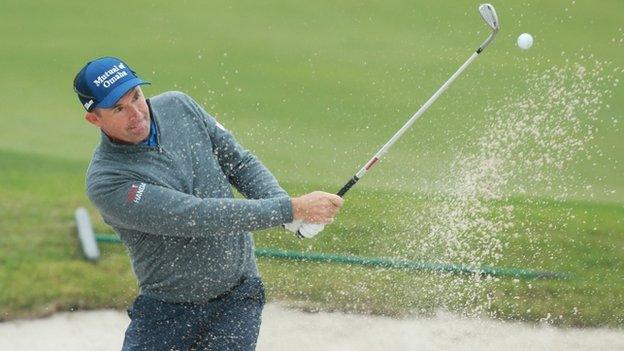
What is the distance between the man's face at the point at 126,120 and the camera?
3.53 m

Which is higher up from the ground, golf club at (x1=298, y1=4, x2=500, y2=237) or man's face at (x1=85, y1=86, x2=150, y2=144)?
golf club at (x1=298, y1=4, x2=500, y2=237)

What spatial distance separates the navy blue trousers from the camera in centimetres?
379

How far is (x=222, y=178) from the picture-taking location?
12.4 feet

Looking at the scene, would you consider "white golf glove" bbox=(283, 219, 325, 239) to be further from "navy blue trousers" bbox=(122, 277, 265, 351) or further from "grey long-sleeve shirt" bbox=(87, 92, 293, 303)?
"navy blue trousers" bbox=(122, 277, 265, 351)

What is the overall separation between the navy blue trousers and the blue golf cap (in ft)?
2.31

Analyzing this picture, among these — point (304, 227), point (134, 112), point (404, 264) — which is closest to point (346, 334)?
point (404, 264)

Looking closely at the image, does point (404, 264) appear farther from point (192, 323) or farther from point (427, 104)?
point (192, 323)

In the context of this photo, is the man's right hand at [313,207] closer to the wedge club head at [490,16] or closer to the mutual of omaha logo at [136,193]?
the mutual of omaha logo at [136,193]

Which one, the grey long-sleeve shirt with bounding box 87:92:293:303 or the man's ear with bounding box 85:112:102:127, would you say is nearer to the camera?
the grey long-sleeve shirt with bounding box 87:92:293:303

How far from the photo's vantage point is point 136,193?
3.51 meters

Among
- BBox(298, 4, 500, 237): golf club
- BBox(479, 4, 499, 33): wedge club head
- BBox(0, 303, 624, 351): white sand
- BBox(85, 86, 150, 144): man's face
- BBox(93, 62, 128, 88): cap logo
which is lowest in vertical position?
BBox(0, 303, 624, 351): white sand

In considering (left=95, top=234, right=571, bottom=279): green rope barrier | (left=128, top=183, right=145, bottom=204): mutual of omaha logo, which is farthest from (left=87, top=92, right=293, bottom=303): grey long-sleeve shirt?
(left=95, top=234, right=571, bottom=279): green rope barrier

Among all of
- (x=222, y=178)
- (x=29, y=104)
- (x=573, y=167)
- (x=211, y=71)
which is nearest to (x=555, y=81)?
(x=573, y=167)

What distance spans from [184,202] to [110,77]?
457 mm
